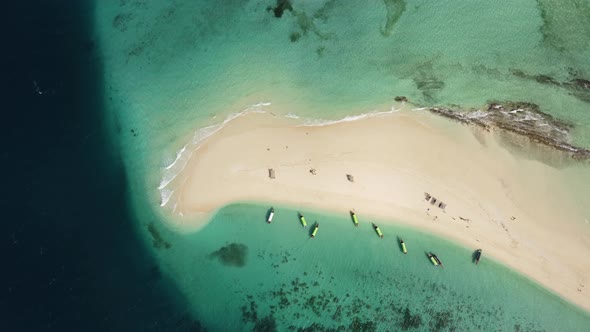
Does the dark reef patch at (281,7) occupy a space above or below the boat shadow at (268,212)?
above

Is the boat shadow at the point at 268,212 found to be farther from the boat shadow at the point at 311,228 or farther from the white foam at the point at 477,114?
the white foam at the point at 477,114

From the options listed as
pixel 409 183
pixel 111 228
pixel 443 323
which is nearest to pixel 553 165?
pixel 409 183

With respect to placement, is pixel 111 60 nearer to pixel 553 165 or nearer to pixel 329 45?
pixel 329 45

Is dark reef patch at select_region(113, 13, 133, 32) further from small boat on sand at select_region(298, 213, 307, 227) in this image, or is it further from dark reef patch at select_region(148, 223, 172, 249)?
small boat on sand at select_region(298, 213, 307, 227)

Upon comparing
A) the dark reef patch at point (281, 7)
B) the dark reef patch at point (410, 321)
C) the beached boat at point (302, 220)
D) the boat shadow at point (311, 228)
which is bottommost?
the dark reef patch at point (410, 321)

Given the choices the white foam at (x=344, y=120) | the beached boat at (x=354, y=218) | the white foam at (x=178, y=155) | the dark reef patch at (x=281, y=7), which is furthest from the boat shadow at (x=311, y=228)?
the dark reef patch at (x=281, y=7)

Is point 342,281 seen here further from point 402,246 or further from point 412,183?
point 412,183

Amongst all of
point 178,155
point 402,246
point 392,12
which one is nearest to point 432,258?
point 402,246
